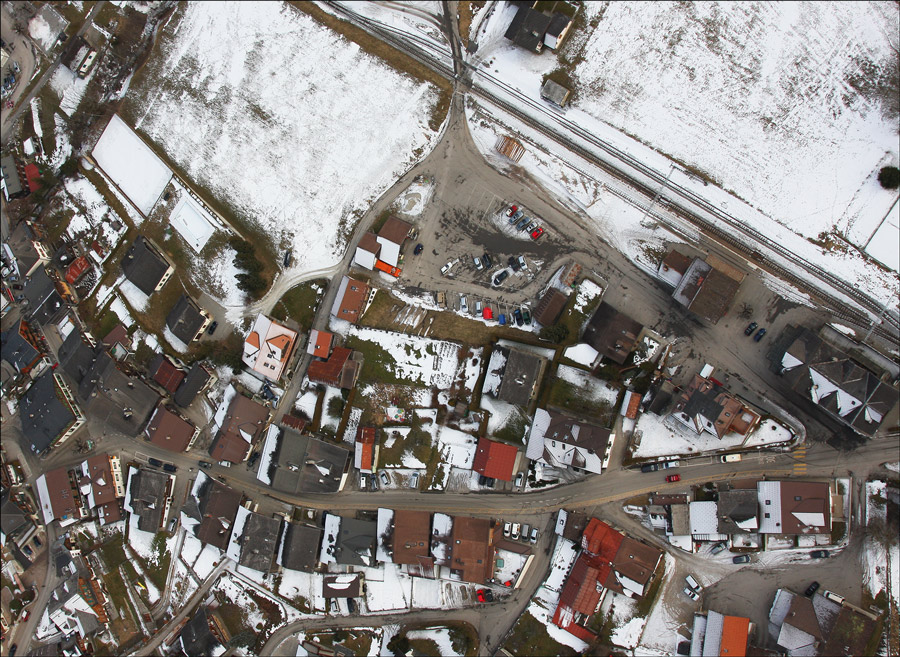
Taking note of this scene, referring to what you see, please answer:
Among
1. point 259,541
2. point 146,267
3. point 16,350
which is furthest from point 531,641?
point 16,350

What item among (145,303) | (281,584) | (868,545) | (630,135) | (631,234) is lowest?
(281,584)

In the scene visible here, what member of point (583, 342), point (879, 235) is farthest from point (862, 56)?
point (583, 342)

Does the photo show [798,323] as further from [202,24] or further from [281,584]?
[202,24]

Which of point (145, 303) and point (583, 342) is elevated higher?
point (583, 342)

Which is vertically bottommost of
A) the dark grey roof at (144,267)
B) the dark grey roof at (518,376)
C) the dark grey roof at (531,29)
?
the dark grey roof at (144,267)

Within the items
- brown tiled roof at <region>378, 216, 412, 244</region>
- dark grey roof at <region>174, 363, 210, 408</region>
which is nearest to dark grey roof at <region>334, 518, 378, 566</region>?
dark grey roof at <region>174, 363, 210, 408</region>

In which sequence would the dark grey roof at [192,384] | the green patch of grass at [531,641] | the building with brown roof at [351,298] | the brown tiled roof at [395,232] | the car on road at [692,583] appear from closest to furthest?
1. the car on road at [692,583]
2. the green patch of grass at [531,641]
3. the building with brown roof at [351,298]
4. the brown tiled roof at [395,232]
5. the dark grey roof at [192,384]

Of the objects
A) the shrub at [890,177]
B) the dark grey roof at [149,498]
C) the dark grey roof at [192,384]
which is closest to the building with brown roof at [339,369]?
the dark grey roof at [192,384]

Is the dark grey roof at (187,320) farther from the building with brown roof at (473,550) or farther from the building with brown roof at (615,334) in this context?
the building with brown roof at (615,334)
